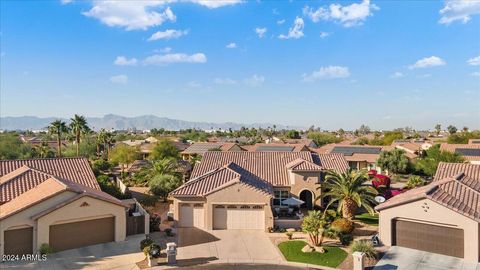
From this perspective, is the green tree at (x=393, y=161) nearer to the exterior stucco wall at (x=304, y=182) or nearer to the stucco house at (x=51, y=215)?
the exterior stucco wall at (x=304, y=182)

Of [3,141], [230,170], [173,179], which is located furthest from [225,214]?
[3,141]

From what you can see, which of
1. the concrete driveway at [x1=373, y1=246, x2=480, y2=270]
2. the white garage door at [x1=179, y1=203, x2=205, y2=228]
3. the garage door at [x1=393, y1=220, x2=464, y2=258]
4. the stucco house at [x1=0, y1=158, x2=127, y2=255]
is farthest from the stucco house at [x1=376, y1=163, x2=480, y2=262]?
the stucco house at [x1=0, y1=158, x2=127, y2=255]

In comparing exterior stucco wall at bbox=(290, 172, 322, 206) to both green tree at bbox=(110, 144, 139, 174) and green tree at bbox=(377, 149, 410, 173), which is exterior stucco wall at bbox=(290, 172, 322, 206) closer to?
green tree at bbox=(377, 149, 410, 173)

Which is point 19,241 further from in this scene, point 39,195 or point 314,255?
point 314,255

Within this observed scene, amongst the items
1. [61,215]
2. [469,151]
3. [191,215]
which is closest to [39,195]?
[61,215]

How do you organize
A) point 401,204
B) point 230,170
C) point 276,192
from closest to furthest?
point 401,204 → point 230,170 → point 276,192

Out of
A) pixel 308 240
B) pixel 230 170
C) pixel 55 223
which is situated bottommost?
pixel 308 240

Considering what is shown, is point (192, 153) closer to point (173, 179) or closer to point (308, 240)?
point (173, 179)

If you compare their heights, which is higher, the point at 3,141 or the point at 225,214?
the point at 3,141
